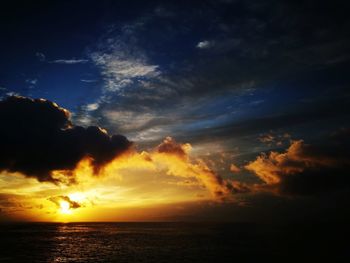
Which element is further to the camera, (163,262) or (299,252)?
(299,252)

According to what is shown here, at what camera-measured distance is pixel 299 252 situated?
290ft

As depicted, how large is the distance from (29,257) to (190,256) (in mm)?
42525

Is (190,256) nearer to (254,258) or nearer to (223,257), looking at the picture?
(223,257)

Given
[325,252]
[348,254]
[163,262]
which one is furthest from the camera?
[325,252]

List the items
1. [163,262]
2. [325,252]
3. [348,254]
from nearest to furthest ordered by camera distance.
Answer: [163,262] < [348,254] < [325,252]

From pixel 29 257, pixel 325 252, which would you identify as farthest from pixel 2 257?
pixel 325 252

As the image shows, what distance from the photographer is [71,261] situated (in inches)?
3105

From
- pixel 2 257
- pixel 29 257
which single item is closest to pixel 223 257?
A: pixel 29 257

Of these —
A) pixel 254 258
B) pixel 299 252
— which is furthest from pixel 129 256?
pixel 299 252

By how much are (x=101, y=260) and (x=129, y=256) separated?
823 centimetres

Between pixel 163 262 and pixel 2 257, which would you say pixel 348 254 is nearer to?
pixel 163 262

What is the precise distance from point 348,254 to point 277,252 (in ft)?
57.3

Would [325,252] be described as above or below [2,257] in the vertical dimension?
below

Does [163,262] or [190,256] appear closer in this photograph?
[163,262]
